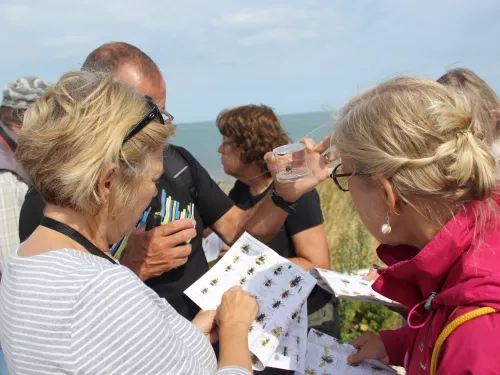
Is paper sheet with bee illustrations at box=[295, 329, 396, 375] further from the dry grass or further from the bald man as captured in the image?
the dry grass

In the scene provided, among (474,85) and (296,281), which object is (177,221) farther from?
(474,85)

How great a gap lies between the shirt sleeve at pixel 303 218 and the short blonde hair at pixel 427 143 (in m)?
1.37

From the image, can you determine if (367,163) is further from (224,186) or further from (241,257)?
(224,186)

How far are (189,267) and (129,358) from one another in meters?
1.29

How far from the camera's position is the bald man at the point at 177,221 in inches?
86.1

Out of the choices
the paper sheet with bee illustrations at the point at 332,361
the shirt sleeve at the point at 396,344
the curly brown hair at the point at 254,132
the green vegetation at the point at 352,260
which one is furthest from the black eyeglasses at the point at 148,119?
the green vegetation at the point at 352,260

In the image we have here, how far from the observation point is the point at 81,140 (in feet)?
4.16

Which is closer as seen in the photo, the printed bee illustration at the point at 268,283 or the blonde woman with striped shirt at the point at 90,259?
the blonde woman with striped shirt at the point at 90,259

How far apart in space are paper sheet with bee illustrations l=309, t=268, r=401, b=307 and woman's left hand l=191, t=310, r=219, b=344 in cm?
56

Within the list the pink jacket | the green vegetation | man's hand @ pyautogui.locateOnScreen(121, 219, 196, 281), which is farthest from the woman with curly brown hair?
the green vegetation

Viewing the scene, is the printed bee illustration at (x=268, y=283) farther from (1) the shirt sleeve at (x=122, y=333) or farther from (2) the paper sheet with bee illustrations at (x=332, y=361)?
(1) the shirt sleeve at (x=122, y=333)

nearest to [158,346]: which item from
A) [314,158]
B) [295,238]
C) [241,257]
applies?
[241,257]

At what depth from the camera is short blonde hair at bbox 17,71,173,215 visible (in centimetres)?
127

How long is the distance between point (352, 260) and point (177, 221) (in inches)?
102
